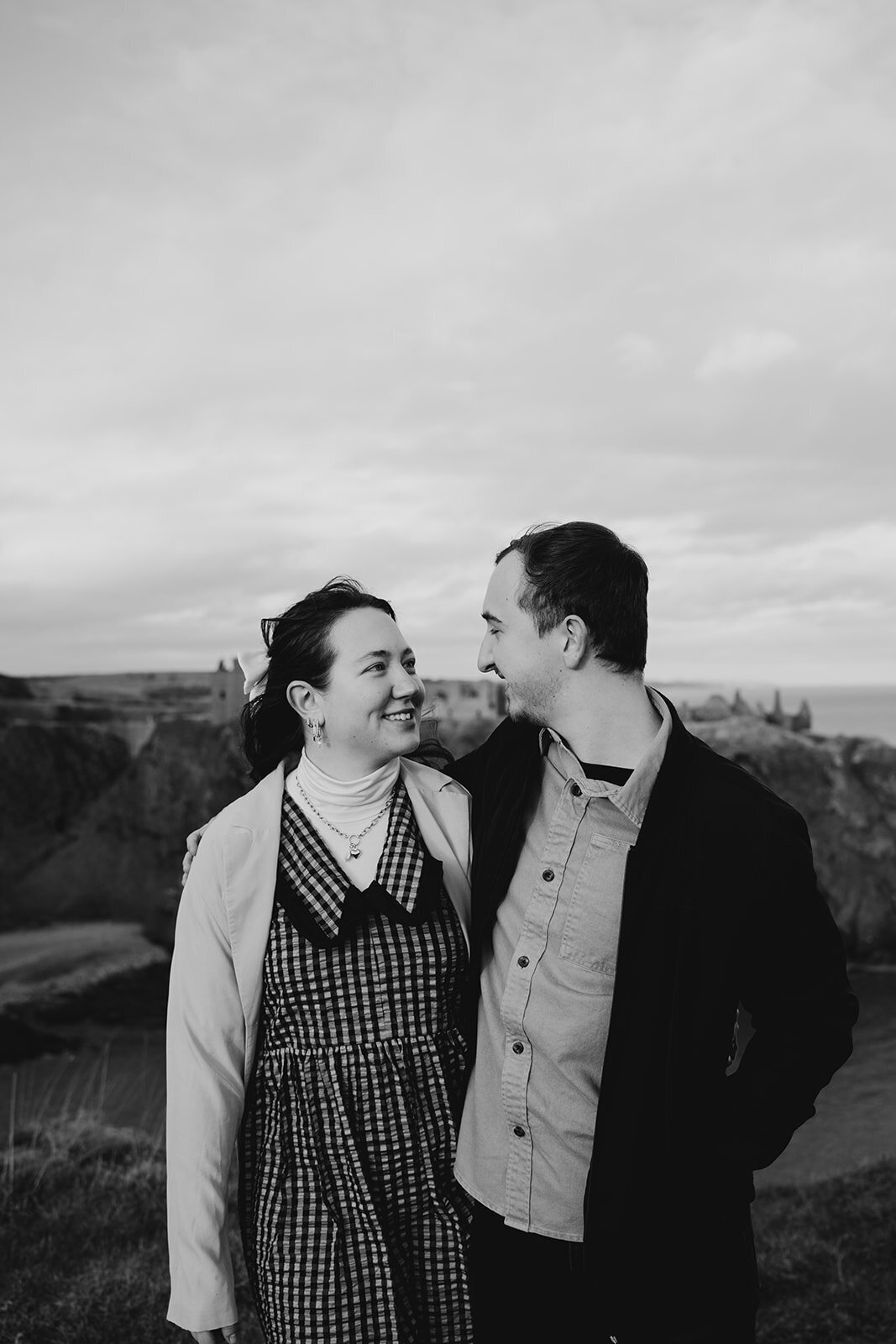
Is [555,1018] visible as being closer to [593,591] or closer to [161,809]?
[593,591]

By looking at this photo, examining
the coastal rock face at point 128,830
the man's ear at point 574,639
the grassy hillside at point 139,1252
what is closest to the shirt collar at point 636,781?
the man's ear at point 574,639

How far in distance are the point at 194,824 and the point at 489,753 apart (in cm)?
1605

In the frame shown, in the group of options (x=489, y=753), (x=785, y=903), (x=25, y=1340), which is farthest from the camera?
(x=25, y=1340)

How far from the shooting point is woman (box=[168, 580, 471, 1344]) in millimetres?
2682

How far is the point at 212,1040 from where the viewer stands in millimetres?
2828

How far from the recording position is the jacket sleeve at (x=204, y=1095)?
9.10 feet

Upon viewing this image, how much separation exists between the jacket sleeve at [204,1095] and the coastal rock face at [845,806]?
1456 centimetres

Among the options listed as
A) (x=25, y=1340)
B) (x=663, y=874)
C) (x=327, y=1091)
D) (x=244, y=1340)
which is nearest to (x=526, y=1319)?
(x=327, y=1091)

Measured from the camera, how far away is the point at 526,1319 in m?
2.63

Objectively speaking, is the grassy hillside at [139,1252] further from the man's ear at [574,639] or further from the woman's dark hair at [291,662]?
the man's ear at [574,639]

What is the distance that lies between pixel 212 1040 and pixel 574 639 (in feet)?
4.75

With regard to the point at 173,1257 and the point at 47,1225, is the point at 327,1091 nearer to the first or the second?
the point at 173,1257

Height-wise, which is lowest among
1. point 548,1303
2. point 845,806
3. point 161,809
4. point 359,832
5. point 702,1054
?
point 161,809

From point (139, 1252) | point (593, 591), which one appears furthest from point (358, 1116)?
point (139, 1252)
